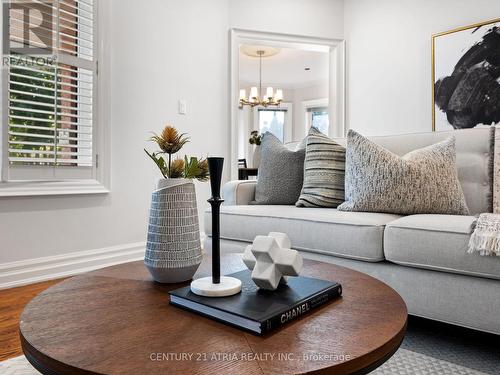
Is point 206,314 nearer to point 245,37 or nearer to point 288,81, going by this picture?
point 245,37

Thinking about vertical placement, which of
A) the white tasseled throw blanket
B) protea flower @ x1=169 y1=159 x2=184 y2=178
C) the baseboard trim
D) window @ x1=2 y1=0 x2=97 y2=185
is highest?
window @ x1=2 y1=0 x2=97 y2=185

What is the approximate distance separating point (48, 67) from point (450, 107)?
3.18m

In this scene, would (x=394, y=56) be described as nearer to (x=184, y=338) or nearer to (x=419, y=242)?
(x=419, y=242)

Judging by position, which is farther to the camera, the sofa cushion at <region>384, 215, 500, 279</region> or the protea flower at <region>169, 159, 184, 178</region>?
the sofa cushion at <region>384, 215, 500, 279</region>

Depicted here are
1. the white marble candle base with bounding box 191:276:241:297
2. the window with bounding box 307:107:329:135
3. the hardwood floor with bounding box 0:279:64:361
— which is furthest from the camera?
the window with bounding box 307:107:329:135

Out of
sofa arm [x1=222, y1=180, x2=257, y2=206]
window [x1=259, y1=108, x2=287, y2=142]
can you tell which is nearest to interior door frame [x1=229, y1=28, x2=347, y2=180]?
sofa arm [x1=222, y1=180, x2=257, y2=206]

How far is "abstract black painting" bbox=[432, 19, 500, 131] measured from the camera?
313 centimetres

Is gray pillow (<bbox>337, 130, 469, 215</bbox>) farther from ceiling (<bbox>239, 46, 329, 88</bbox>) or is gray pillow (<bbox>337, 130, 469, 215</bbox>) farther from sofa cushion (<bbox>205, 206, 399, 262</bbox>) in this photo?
ceiling (<bbox>239, 46, 329, 88</bbox>)

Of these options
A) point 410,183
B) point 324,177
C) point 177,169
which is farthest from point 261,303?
point 324,177

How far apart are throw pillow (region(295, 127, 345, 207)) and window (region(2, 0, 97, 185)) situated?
1.55m

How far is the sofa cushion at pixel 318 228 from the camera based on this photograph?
63.8 inches

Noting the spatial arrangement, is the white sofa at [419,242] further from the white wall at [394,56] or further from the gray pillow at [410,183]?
the white wall at [394,56]

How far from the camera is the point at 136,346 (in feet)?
2.04

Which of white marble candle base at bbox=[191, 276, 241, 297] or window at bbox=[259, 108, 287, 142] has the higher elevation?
window at bbox=[259, 108, 287, 142]
